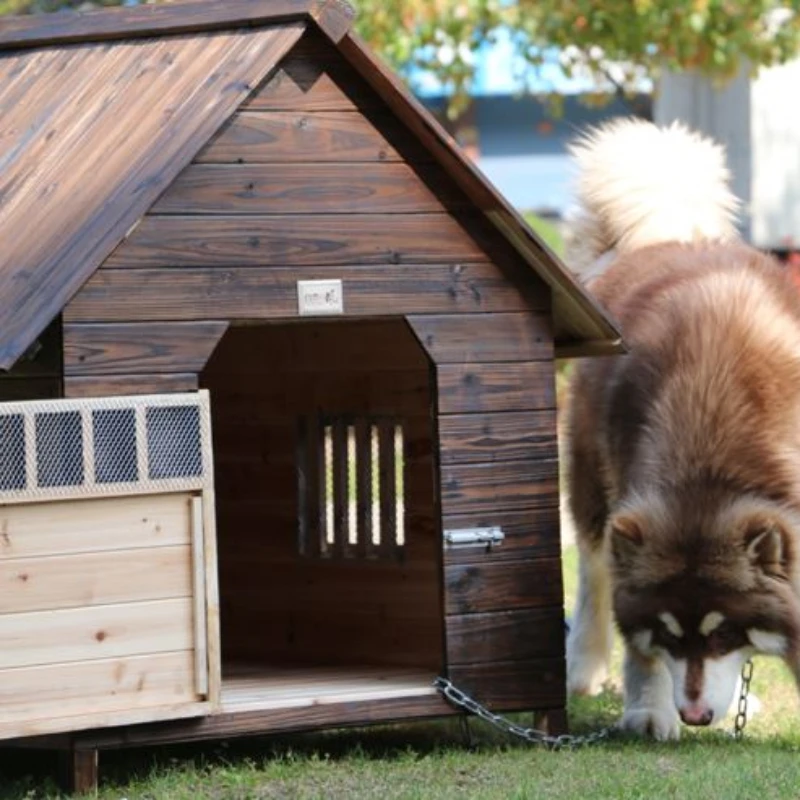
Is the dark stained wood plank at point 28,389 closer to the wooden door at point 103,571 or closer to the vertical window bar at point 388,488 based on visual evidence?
the wooden door at point 103,571

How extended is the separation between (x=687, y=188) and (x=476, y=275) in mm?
2737

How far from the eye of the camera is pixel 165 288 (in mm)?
6434

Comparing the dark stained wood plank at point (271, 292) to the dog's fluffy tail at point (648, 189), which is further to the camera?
the dog's fluffy tail at point (648, 189)

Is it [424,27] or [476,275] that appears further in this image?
[424,27]

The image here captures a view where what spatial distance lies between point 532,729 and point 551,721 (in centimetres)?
8

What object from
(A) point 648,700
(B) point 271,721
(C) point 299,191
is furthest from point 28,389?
(A) point 648,700

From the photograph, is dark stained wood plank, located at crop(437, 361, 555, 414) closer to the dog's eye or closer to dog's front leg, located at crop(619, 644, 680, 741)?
the dog's eye

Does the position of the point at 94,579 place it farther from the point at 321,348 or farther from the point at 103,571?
the point at 321,348

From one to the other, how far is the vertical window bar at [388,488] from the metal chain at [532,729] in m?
1.05

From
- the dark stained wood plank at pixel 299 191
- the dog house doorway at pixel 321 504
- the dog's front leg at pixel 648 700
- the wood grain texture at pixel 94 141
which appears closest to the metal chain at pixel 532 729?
the dog's front leg at pixel 648 700

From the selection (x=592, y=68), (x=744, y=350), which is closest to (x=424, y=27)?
(x=592, y=68)

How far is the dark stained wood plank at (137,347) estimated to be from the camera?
6277 millimetres

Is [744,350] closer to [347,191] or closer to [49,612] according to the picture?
[347,191]

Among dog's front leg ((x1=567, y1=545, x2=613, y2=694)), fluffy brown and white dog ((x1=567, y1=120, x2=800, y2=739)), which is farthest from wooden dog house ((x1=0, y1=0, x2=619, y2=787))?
dog's front leg ((x1=567, y1=545, x2=613, y2=694))
